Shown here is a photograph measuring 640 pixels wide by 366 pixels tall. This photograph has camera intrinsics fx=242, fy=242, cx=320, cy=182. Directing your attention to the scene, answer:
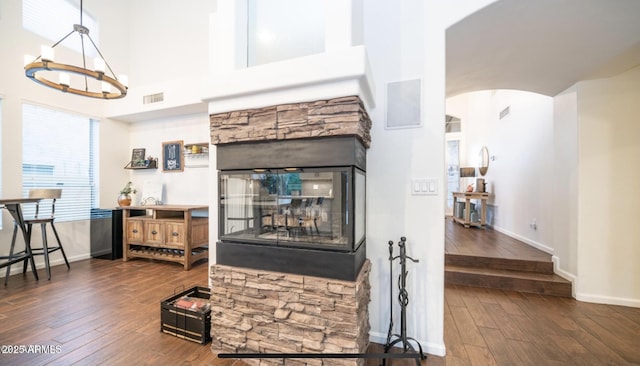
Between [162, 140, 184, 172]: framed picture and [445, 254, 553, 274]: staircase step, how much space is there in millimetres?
4534

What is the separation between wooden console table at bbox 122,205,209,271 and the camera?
359 centimetres

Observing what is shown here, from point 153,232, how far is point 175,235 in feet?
1.54

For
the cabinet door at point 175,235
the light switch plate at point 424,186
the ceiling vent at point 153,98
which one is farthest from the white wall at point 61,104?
the light switch plate at point 424,186

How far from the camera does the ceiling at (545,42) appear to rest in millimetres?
1759

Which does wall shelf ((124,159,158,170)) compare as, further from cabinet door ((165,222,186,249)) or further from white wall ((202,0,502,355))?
white wall ((202,0,502,355))

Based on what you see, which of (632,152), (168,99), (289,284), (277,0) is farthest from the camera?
(168,99)

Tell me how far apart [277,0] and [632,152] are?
12.2ft

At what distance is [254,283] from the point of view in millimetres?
1649

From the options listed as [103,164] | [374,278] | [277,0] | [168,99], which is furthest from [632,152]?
[103,164]

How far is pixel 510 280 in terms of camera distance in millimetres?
2834

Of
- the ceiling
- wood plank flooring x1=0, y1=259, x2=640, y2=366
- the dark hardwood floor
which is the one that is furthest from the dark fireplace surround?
the dark hardwood floor

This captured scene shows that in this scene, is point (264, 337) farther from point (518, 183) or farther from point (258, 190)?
point (518, 183)

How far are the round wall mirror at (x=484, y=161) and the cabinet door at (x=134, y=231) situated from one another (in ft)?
22.5

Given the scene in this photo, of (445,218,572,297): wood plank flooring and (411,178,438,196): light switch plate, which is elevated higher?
(411,178,438,196): light switch plate
